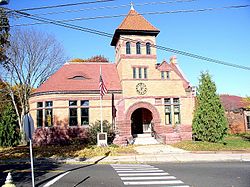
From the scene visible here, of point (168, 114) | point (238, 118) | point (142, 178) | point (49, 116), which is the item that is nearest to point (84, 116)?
point (49, 116)

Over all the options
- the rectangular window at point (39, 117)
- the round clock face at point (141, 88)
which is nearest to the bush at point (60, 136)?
the rectangular window at point (39, 117)

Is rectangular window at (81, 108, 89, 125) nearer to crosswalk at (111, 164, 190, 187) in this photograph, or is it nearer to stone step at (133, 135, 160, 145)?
stone step at (133, 135, 160, 145)

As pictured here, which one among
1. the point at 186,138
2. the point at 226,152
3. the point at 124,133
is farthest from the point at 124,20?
the point at 226,152

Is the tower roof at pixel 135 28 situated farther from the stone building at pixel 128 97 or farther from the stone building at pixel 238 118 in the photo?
the stone building at pixel 238 118

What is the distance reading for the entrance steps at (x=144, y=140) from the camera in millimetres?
26742

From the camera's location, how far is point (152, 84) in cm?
2820

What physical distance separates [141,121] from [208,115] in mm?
8529

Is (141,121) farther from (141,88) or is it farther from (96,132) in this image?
(96,132)

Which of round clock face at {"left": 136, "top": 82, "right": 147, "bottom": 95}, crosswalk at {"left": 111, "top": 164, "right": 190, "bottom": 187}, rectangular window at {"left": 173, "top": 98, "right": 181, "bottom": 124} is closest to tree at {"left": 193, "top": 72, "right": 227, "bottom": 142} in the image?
rectangular window at {"left": 173, "top": 98, "right": 181, "bottom": 124}

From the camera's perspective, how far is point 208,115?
24047mm

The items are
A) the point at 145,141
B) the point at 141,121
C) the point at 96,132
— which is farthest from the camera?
the point at 141,121

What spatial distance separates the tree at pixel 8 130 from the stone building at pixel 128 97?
112 inches

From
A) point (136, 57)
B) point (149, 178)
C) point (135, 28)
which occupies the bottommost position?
point (149, 178)

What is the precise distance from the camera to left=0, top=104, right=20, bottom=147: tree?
27.8 metres
